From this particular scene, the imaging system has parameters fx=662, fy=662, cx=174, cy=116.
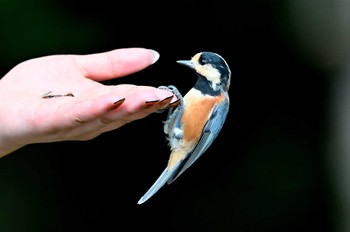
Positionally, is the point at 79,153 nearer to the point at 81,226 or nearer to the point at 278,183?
the point at 81,226

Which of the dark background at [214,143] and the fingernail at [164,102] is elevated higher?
the fingernail at [164,102]

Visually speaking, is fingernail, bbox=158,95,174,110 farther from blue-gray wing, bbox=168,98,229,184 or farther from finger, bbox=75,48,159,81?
finger, bbox=75,48,159,81

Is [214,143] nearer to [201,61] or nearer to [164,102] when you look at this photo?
[201,61]

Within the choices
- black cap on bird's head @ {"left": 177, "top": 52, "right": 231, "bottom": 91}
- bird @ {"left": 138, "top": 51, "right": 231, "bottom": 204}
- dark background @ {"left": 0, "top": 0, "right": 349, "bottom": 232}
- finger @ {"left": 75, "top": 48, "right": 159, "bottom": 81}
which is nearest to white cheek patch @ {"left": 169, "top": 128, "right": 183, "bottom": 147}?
bird @ {"left": 138, "top": 51, "right": 231, "bottom": 204}

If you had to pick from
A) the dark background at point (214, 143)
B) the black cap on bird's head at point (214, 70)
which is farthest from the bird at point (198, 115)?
the dark background at point (214, 143)

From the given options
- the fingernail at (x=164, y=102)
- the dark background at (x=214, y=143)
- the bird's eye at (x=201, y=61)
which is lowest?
the dark background at (x=214, y=143)

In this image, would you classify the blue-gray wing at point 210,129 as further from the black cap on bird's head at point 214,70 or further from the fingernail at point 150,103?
the fingernail at point 150,103
